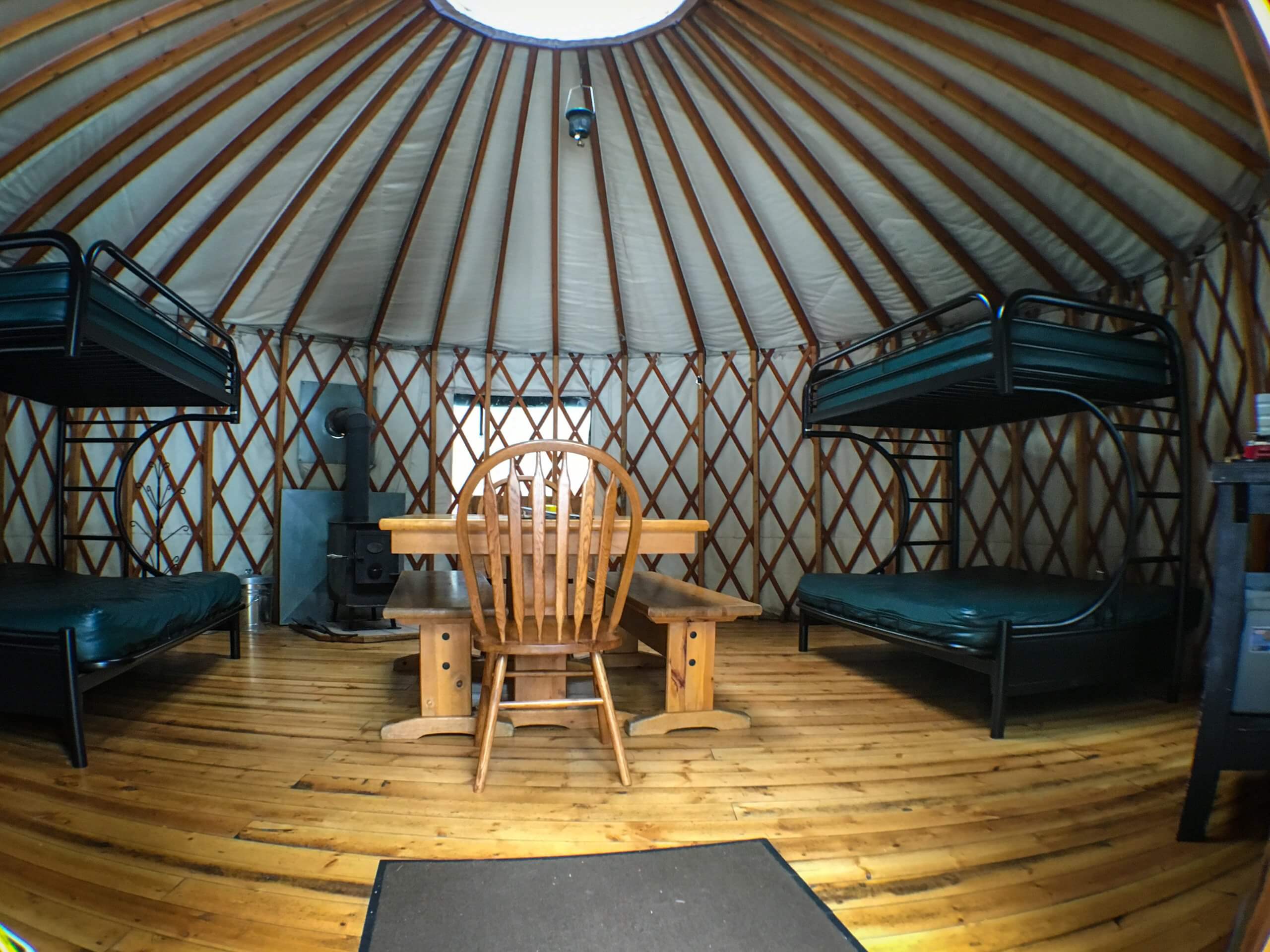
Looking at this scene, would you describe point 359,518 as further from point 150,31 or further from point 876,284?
point 876,284

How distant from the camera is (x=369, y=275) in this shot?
13.9 feet

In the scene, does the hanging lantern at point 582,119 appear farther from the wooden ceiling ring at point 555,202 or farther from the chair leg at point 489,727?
the chair leg at point 489,727

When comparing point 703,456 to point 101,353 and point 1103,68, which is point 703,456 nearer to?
point 1103,68

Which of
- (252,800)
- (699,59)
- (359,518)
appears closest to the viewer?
(252,800)

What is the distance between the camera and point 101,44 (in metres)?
2.32

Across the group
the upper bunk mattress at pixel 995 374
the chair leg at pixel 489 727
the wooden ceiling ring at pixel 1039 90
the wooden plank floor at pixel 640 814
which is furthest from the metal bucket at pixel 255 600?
the wooden ceiling ring at pixel 1039 90

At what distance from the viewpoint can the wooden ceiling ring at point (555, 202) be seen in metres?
3.32

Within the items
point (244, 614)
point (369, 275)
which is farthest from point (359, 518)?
point (369, 275)

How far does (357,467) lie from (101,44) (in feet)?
7.88

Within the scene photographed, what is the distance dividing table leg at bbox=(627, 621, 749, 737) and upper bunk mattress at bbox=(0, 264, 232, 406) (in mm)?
1928

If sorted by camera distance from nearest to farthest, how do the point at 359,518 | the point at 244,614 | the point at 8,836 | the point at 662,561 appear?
the point at 8,836 → the point at 244,614 → the point at 359,518 → the point at 662,561

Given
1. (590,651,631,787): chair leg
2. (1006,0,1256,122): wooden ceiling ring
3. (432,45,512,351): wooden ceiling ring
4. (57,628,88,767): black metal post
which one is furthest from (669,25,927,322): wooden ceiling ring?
(57,628,88,767): black metal post

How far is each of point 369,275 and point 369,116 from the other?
1170 millimetres

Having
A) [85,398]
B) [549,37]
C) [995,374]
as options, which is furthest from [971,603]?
[85,398]
